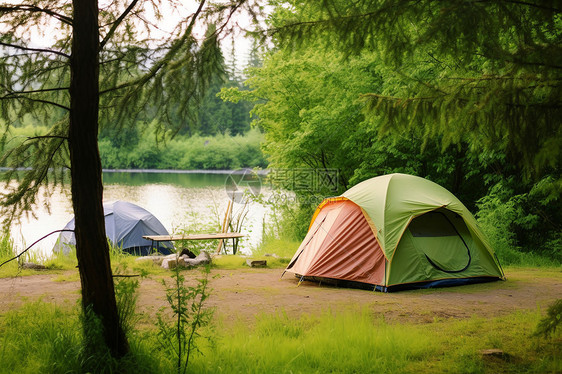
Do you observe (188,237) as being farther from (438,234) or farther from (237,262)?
(438,234)

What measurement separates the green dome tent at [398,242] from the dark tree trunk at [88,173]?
4.51 m

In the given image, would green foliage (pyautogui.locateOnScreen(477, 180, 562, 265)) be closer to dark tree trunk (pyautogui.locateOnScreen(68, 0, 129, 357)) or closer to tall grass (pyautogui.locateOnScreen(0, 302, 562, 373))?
tall grass (pyautogui.locateOnScreen(0, 302, 562, 373))

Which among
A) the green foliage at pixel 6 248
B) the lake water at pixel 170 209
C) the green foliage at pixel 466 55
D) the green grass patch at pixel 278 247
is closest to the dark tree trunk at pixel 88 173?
the green foliage at pixel 466 55

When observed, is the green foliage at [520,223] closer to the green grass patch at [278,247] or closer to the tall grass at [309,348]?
the green grass patch at [278,247]

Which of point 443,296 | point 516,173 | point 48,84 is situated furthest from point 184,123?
point 516,173

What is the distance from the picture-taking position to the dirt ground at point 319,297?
18.5 feet

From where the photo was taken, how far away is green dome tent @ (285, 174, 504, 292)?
7250 mm

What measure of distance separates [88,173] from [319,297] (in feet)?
12.8

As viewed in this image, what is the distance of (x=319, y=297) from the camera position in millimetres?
6516

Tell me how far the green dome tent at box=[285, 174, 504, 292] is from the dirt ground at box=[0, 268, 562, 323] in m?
0.26

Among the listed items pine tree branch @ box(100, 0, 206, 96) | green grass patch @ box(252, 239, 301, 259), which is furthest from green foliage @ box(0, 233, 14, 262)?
pine tree branch @ box(100, 0, 206, 96)

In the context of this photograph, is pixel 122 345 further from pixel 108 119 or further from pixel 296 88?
pixel 296 88

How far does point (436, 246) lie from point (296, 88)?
6935 mm

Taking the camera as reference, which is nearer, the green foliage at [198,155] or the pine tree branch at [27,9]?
the pine tree branch at [27,9]
